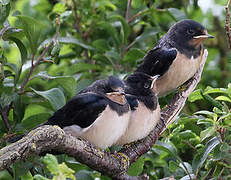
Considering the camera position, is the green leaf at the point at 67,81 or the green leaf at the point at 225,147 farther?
the green leaf at the point at 67,81

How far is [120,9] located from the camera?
18.4ft

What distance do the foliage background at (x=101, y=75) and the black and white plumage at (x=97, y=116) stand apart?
0.85 feet

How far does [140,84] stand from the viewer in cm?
409

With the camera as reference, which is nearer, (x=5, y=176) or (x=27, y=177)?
(x=27, y=177)

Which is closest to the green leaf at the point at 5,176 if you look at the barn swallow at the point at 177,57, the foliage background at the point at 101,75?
the foliage background at the point at 101,75

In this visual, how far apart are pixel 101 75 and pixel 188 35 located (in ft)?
3.78

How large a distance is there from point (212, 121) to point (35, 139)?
1.28 metres

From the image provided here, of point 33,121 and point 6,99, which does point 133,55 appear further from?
point 6,99

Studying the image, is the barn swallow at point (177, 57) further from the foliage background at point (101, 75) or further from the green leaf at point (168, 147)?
the green leaf at point (168, 147)

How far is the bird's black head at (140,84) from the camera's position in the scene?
406cm

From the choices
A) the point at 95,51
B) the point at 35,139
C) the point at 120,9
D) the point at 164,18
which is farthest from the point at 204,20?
the point at 35,139

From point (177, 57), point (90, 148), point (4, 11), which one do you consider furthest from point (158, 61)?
point (90, 148)

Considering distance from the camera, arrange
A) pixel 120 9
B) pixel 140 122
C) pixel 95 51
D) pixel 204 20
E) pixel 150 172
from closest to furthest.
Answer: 1. pixel 140 122
2. pixel 150 172
3. pixel 95 51
4. pixel 120 9
5. pixel 204 20

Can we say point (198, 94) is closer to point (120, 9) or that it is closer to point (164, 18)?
point (120, 9)
